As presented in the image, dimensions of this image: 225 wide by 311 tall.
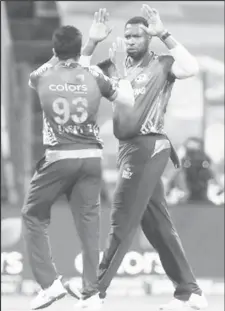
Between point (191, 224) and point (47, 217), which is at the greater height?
point (47, 217)

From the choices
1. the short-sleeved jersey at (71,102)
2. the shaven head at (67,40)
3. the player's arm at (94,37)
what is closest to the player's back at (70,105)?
the short-sleeved jersey at (71,102)

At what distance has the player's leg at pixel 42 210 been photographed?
18.5 ft

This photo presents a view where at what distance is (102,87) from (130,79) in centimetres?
44

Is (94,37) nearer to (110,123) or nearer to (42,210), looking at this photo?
(42,210)

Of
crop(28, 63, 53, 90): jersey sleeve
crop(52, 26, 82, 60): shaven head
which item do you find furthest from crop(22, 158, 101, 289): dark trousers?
crop(52, 26, 82, 60): shaven head

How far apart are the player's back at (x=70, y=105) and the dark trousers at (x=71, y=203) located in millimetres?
137

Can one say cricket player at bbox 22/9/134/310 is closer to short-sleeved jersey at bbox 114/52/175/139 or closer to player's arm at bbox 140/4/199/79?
short-sleeved jersey at bbox 114/52/175/139

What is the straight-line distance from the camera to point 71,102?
565cm

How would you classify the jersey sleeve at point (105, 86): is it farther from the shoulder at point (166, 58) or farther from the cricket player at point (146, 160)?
the shoulder at point (166, 58)

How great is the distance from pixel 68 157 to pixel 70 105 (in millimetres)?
324

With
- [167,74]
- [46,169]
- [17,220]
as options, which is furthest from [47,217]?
[17,220]

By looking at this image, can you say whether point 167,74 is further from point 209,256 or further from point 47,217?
point 209,256

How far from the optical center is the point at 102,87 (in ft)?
18.6

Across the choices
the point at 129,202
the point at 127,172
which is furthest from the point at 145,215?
the point at 127,172
